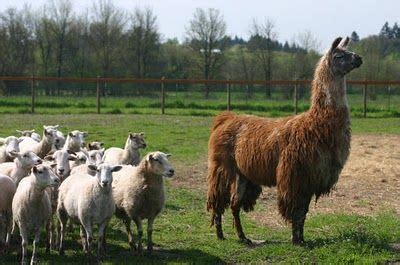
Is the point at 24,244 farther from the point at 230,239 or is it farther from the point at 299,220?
the point at 299,220

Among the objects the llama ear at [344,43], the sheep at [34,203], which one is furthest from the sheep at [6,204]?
the llama ear at [344,43]

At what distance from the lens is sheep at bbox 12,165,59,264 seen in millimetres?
7645

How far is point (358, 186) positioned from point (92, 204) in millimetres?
7222

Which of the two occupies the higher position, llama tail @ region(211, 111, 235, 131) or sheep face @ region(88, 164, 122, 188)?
llama tail @ region(211, 111, 235, 131)

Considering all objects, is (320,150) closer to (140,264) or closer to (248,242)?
(248,242)

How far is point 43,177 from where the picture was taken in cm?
764

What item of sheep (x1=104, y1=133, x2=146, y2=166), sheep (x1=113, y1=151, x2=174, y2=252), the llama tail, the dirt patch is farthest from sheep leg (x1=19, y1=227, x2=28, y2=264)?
sheep (x1=104, y1=133, x2=146, y2=166)

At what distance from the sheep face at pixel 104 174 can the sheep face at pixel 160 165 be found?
59 centimetres

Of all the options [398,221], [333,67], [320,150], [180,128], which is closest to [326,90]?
[333,67]

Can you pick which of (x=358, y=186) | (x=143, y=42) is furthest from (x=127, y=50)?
(x=358, y=186)

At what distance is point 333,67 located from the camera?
8289 millimetres

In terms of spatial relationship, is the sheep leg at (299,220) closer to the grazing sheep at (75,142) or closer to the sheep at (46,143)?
the grazing sheep at (75,142)

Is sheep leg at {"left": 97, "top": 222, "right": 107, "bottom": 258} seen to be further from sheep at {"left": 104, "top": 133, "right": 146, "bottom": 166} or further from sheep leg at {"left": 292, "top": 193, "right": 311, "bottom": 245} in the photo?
sheep at {"left": 104, "top": 133, "right": 146, "bottom": 166}

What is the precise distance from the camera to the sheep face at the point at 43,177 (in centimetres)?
763
